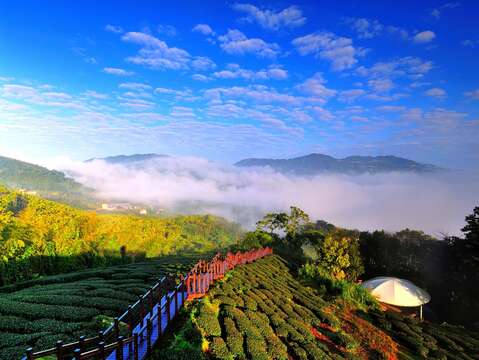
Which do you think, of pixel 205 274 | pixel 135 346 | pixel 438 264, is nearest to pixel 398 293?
pixel 438 264

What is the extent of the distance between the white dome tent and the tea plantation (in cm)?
207

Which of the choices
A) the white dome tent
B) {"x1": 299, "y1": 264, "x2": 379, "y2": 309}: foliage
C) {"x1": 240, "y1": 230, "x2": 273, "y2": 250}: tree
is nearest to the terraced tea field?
{"x1": 299, "y1": 264, "x2": 379, "y2": 309}: foliage

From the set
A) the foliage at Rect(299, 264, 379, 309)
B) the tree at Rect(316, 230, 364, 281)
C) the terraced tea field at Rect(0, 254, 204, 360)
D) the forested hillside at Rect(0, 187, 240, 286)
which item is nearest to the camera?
the terraced tea field at Rect(0, 254, 204, 360)

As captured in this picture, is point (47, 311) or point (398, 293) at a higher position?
point (47, 311)

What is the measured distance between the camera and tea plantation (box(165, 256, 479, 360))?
32.5 ft

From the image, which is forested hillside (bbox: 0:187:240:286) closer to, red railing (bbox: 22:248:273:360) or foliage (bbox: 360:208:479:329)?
red railing (bbox: 22:248:273:360)

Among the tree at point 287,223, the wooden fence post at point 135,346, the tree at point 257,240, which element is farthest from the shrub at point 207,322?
the tree at point 287,223

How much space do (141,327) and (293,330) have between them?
7096 mm

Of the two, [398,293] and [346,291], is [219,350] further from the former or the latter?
[398,293]

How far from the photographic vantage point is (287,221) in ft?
164

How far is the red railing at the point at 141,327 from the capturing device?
5.79 meters

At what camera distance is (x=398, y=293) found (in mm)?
24094

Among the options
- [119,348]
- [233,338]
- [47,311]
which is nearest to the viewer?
[119,348]

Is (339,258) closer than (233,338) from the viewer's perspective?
No
